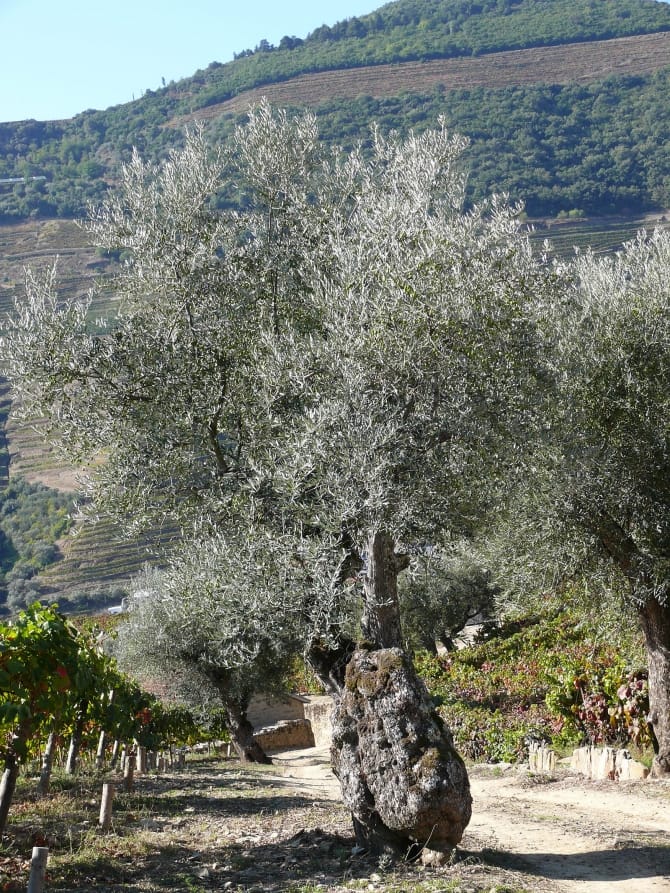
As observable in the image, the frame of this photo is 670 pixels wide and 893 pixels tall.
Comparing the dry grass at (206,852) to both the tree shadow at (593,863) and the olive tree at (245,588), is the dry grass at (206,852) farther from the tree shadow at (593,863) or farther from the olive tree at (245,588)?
the olive tree at (245,588)

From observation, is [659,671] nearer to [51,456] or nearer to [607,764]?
[607,764]

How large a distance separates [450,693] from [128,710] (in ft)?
33.8

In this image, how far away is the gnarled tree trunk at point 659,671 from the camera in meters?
12.4

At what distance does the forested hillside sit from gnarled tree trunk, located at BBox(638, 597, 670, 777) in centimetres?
9326

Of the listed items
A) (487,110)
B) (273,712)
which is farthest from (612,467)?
(487,110)

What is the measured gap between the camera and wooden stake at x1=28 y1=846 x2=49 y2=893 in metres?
5.64

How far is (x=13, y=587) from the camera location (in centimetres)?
7012

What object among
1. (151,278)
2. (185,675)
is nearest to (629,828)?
(151,278)

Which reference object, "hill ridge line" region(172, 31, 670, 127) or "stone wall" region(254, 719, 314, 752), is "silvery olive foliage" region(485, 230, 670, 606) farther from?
"hill ridge line" region(172, 31, 670, 127)

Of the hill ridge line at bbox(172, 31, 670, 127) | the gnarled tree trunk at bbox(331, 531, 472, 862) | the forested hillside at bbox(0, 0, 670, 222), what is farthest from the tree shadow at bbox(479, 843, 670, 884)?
the hill ridge line at bbox(172, 31, 670, 127)

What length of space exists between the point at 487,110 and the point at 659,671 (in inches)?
5840

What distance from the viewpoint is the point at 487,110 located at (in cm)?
14525

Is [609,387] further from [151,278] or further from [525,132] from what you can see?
[525,132]

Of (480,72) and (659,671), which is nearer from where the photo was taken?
(659,671)
